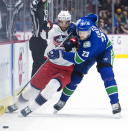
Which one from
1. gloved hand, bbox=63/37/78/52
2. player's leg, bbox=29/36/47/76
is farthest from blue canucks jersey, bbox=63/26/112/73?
player's leg, bbox=29/36/47/76

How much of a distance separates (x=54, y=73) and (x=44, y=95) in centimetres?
28

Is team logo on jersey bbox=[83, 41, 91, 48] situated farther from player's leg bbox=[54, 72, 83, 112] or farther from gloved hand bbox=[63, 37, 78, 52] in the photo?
player's leg bbox=[54, 72, 83, 112]

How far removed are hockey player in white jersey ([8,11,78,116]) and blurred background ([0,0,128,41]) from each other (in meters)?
0.51

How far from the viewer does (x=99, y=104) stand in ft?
18.1

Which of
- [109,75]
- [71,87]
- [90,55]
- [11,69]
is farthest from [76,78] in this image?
[11,69]

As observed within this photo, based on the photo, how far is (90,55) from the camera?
14.6 feet

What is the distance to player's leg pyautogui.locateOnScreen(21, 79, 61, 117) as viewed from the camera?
4.50m

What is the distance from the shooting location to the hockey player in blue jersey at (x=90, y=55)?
14.6ft

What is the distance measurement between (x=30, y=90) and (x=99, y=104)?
1013 mm

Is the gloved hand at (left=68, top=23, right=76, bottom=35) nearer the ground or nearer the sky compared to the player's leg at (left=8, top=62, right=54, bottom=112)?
nearer the sky

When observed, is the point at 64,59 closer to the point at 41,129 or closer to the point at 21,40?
the point at 41,129

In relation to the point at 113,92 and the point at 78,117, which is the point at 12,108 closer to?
the point at 78,117

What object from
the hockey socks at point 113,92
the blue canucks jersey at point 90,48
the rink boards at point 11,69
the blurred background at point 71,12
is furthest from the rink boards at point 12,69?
the hockey socks at point 113,92

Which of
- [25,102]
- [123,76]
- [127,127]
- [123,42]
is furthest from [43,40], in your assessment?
[123,42]
